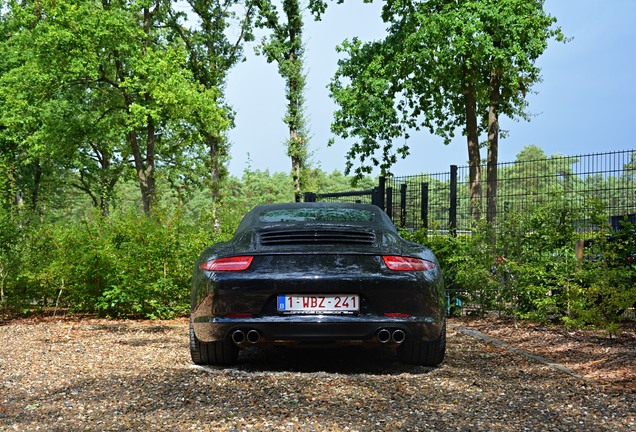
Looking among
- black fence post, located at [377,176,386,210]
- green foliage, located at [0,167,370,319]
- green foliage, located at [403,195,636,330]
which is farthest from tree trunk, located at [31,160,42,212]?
green foliage, located at [403,195,636,330]

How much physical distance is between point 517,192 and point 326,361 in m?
7.78

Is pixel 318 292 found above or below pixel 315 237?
below

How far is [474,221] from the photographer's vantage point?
1248cm

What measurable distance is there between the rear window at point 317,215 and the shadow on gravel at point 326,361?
4.37 feet

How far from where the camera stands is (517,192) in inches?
527

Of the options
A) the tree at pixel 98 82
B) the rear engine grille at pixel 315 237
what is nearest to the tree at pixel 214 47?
the tree at pixel 98 82

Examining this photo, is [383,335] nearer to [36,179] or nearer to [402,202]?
[402,202]

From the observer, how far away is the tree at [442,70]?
20.3 meters

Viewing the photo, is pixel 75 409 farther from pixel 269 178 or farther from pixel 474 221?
pixel 269 178

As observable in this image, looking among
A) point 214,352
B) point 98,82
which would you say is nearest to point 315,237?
point 214,352

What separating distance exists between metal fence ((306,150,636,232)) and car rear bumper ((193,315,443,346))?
6.02 m

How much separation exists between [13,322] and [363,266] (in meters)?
8.35

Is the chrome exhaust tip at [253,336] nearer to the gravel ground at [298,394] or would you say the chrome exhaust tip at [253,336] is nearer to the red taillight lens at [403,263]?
the gravel ground at [298,394]

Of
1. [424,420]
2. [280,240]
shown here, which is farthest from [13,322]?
[424,420]
